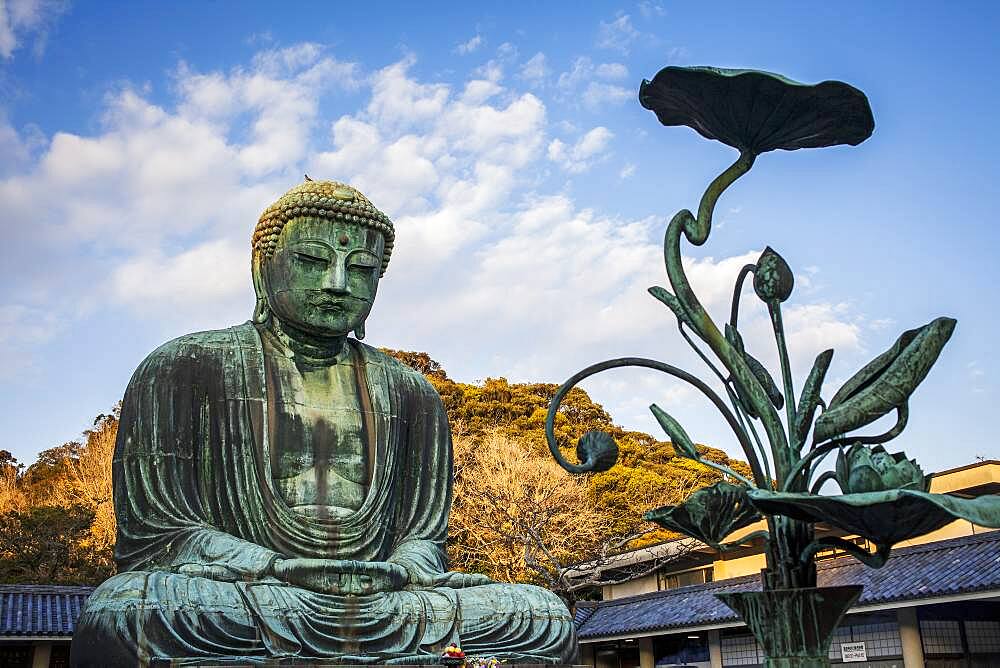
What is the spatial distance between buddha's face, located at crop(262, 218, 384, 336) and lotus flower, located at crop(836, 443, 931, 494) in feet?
15.3

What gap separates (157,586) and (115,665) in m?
0.52

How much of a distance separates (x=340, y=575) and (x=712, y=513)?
293 cm

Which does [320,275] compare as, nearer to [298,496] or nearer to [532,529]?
[298,496]

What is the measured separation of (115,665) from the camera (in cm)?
603

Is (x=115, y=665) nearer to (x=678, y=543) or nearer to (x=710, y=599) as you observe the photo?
(x=710, y=599)

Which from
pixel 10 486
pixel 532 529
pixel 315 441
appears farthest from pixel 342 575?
pixel 10 486

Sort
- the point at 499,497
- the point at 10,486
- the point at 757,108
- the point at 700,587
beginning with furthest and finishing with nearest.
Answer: the point at 10,486, the point at 499,497, the point at 700,587, the point at 757,108

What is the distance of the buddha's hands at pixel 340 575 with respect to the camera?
22.0ft

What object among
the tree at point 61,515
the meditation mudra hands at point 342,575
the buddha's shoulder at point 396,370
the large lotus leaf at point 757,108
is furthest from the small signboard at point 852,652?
the tree at point 61,515

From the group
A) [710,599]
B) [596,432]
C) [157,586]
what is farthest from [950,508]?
[710,599]

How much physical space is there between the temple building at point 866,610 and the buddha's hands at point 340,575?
28.0ft

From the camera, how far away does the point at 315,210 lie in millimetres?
8086

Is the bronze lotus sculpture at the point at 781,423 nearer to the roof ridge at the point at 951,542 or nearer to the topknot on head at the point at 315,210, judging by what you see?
the topknot on head at the point at 315,210

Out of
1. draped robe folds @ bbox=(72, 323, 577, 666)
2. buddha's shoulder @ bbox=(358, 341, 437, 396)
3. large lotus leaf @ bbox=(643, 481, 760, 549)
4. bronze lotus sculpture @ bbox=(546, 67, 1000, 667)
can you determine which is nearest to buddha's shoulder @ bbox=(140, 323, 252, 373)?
draped robe folds @ bbox=(72, 323, 577, 666)
